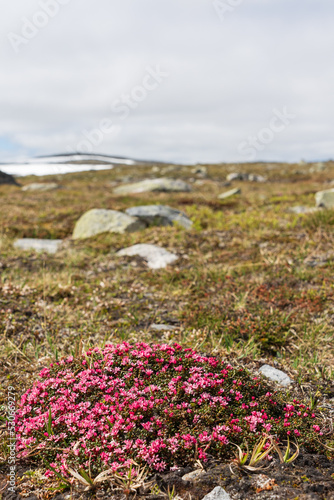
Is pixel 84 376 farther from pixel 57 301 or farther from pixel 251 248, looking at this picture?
pixel 251 248

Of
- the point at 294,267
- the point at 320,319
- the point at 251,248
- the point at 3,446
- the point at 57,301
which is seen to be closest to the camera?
the point at 3,446

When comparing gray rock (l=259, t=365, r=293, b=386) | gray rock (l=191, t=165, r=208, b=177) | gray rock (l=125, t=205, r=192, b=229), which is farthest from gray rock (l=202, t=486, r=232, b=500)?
gray rock (l=191, t=165, r=208, b=177)

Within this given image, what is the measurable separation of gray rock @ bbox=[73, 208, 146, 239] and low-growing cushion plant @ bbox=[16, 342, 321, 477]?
8698mm

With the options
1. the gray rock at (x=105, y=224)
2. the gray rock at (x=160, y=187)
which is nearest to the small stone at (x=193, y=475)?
the gray rock at (x=105, y=224)

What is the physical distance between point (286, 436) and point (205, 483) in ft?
3.24

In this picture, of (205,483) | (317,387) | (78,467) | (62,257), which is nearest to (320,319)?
(317,387)

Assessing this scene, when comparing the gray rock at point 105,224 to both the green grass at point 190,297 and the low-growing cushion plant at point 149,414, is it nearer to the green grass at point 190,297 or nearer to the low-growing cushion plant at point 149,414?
the green grass at point 190,297

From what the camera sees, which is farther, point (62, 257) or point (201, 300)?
point (62, 257)

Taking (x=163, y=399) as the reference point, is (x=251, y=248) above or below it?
above

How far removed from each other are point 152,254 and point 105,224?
148 inches

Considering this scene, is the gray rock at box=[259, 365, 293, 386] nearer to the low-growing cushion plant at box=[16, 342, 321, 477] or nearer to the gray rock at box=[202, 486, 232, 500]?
the low-growing cushion plant at box=[16, 342, 321, 477]

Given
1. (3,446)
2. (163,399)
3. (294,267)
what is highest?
(294,267)

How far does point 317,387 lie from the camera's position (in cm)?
417

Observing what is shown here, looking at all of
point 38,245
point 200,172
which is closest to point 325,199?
point 38,245
